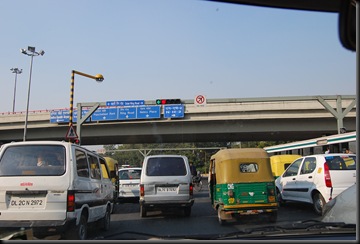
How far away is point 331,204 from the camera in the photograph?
577 cm

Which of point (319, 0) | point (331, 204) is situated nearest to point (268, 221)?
point (331, 204)

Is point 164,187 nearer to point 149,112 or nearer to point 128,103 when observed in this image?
point 128,103

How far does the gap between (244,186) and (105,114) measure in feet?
73.4

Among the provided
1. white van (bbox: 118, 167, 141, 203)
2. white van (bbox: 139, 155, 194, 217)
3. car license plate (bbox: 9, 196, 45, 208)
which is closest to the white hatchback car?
white van (bbox: 139, 155, 194, 217)

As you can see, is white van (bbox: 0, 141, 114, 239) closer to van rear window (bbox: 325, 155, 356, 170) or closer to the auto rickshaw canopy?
the auto rickshaw canopy

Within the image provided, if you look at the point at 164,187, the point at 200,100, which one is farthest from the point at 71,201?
the point at 200,100

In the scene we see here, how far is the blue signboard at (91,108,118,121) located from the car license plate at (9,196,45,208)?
24.4 m

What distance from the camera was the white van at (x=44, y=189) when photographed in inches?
235

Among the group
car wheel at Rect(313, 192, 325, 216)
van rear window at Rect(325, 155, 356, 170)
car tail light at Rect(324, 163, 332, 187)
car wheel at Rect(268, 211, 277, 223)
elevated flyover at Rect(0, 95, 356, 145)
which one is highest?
elevated flyover at Rect(0, 95, 356, 145)

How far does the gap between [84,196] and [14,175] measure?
4.02 ft

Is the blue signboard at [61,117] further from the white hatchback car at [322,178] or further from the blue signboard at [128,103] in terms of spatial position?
the white hatchback car at [322,178]

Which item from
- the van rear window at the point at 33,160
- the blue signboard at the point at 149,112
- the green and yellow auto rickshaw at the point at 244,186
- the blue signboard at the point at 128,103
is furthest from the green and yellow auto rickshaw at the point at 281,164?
the blue signboard at the point at 149,112

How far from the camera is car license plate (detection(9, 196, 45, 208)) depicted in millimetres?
6031

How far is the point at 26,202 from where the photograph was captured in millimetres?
6047
